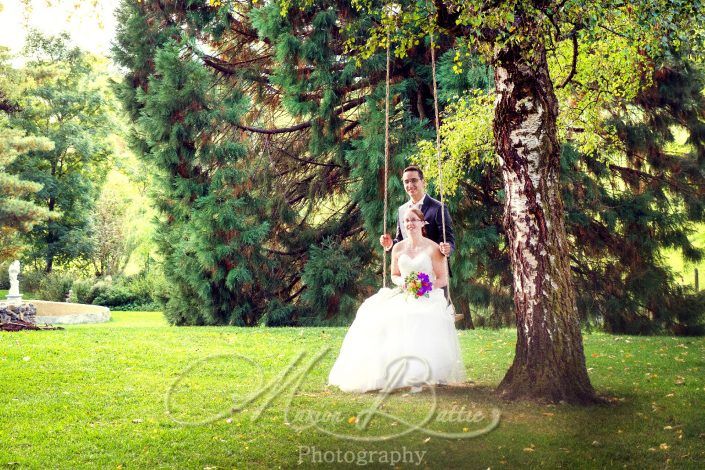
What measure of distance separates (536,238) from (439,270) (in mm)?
1064

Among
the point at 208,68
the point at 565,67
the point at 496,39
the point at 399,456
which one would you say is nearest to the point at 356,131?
the point at 208,68

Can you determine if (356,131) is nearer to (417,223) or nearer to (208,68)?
(208,68)

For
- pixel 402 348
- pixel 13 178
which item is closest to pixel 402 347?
pixel 402 348

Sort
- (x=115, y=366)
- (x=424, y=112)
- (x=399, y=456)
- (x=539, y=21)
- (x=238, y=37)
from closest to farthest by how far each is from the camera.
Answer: (x=399, y=456), (x=539, y=21), (x=115, y=366), (x=424, y=112), (x=238, y=37)

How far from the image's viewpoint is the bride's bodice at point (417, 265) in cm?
684

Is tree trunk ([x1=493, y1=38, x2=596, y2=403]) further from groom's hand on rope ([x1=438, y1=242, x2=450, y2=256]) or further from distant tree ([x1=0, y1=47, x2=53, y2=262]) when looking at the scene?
distant tree ([x1=0, y1=47, x2=53, y2=262])

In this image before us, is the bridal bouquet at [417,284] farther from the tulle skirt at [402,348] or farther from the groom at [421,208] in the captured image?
the groom at [421,208]

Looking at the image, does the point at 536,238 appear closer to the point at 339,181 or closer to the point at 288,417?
the point at 288,417

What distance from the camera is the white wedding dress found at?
6.32 metres

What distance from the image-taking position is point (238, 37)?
1667 centimetres

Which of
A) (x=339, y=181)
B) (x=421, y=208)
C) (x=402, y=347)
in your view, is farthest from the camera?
(x=339, y=181)

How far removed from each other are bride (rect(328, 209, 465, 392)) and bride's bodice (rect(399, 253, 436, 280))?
0.02 meters

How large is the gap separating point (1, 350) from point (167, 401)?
3618mm

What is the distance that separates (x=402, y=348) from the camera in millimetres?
6340
